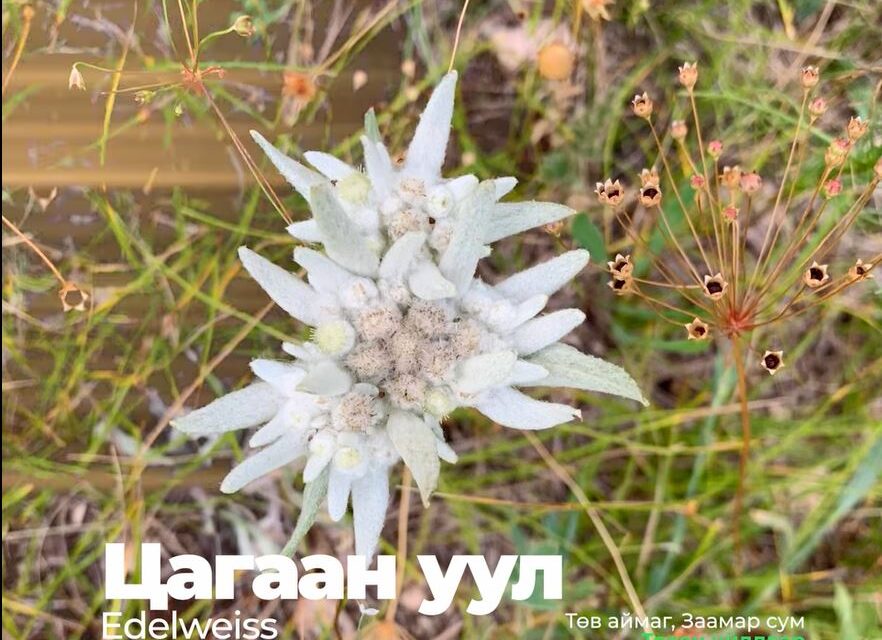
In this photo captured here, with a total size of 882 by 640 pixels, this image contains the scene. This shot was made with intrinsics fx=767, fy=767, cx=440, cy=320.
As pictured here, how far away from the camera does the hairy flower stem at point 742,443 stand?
57.6 inches

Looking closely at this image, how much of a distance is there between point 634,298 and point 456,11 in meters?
0.80

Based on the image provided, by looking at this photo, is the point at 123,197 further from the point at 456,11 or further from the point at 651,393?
the point at 651,393

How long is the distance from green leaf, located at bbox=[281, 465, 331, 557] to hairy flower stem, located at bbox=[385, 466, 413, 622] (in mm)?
527

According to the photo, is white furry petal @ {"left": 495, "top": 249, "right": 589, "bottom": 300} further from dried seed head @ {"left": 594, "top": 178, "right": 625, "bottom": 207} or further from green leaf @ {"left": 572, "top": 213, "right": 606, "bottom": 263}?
green leaf @ {"left": 572, "top": 213, "right": 606, "bottom": 263}

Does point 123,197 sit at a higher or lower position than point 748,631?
higher

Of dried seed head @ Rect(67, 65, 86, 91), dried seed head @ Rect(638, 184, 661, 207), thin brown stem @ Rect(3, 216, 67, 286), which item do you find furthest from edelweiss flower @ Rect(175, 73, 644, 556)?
thin brown stem @ Rect(3, 216, 67, 286)

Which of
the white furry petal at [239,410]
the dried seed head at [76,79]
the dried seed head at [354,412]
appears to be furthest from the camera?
the dried seed head at [76,79]

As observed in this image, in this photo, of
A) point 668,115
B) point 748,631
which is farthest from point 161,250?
point 748,631

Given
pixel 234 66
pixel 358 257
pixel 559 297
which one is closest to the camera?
pixel 358 257

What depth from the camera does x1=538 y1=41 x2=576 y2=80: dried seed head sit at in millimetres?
1771

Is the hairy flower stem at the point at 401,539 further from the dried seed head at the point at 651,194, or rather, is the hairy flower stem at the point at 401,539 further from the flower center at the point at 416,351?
the dried seed head at the point at 651,194

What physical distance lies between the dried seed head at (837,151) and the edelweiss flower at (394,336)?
0.43 m

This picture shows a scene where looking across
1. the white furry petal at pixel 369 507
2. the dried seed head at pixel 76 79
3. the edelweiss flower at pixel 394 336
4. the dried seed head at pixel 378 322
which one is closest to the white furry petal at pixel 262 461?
the edelweiss flower at pixel 394 336

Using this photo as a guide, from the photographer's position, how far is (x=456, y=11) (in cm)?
179
